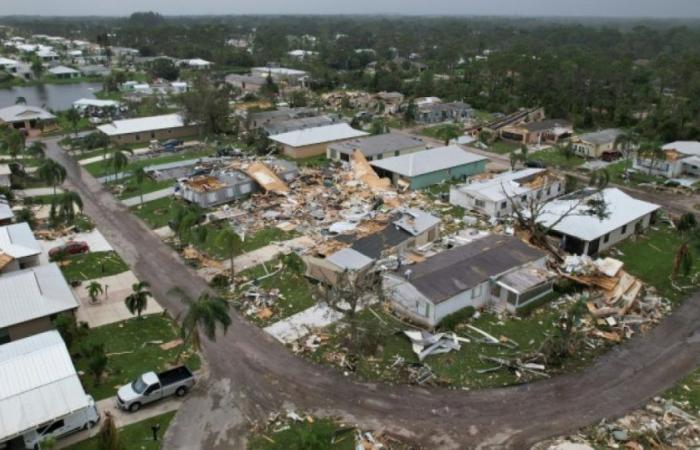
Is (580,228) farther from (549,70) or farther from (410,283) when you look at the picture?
(549,70)

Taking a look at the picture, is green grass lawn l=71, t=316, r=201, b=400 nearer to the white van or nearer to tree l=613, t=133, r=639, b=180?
the white van

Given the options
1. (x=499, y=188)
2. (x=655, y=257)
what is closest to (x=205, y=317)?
(x=499, y=188)

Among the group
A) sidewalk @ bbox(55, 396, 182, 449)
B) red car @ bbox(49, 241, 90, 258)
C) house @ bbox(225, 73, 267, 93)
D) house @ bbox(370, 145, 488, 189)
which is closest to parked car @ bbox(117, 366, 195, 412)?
sidewalk @ bbox(55, 396, 182, 449)

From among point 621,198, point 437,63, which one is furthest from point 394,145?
point 437,63

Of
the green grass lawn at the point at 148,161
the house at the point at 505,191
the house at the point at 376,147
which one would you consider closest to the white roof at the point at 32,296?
the green grass lawn at the point at 148,161

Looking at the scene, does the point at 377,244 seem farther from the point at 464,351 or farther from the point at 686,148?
the point at 686,148

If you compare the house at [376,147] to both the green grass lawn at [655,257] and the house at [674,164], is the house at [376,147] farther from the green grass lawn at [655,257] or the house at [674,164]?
the green grass lawn at [655,257]

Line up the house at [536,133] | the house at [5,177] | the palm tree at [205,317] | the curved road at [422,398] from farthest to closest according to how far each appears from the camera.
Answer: the house at [536,133], the house at [5,177], the palm tree at [205,317], the curved road at [422,398]
